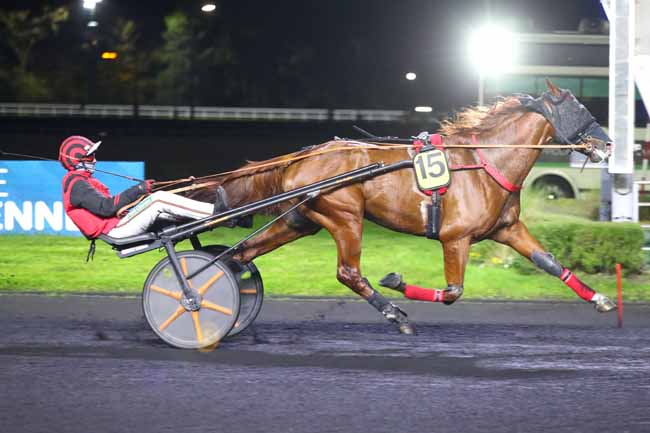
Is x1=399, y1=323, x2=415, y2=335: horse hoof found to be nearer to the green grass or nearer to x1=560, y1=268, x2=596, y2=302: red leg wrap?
x1=560, y1=268, x2=596, y2=302: red leg wrap

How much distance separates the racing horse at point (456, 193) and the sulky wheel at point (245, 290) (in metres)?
0.14

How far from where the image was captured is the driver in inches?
272

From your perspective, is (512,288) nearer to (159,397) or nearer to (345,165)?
(345,165)

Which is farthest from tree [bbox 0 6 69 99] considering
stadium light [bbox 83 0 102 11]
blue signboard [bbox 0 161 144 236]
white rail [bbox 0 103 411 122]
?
blue signboard [bbox 0 161 144 236]

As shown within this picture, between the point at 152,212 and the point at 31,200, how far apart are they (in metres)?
7.06

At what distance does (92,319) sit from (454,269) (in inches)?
117

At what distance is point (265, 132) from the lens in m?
43.1

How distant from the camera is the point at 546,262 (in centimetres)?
747

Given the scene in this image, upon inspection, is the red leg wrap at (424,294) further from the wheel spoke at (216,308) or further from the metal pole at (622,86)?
the metal pole at (622,86)

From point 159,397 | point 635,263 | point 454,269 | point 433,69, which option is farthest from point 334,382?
point 433,69

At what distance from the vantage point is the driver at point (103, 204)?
6.92 meters

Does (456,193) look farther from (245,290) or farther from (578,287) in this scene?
(245,290)

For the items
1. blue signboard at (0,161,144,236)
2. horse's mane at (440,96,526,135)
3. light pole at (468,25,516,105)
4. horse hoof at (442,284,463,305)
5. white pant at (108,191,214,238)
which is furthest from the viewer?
light pole at (468,25,516,105)

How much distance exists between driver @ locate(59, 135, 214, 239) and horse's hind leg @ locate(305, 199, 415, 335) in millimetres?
1019
